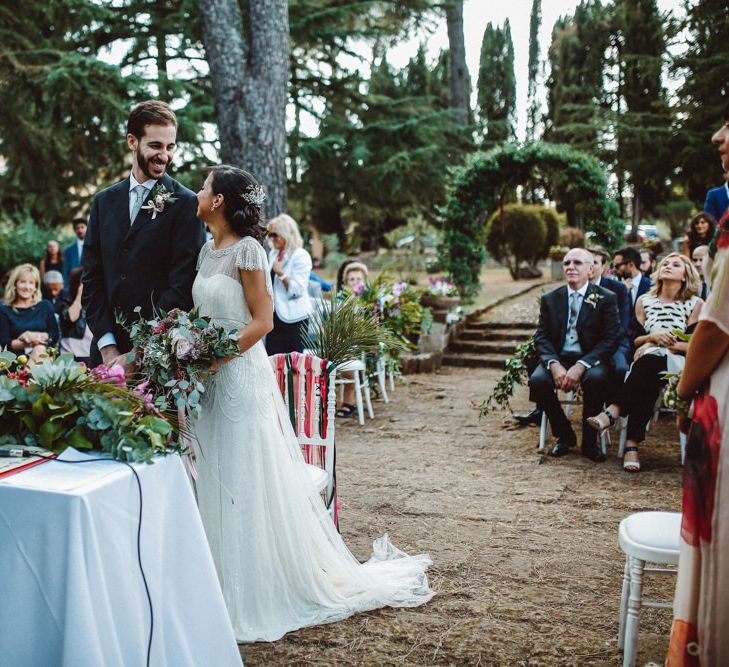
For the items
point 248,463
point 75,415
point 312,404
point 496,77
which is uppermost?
point 496,77

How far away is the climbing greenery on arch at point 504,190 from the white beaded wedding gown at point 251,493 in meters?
9.65

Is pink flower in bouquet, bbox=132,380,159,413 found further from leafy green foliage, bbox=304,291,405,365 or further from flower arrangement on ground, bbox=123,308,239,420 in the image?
leafy green foliage, bbox=304,291,405,365

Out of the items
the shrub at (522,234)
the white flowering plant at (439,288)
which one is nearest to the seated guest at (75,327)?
the white flowering plant at (439,288)

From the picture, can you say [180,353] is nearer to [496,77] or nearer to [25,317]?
[25,317]

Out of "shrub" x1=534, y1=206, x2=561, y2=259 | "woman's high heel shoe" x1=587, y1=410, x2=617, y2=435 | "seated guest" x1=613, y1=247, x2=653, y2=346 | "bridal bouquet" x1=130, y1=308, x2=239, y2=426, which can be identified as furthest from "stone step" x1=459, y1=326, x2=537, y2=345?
"bridal bouquet" x1=130, y1=308, x2=239, y2=426

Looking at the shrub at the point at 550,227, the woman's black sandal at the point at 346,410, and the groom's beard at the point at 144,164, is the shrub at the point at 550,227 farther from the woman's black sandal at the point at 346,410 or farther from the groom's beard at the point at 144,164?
the groom's beard at the point at 144,164

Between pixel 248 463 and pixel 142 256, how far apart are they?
3.33 ft

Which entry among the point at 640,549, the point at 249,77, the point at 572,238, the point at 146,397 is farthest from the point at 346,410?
the point at 572,238

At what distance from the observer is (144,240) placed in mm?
3230

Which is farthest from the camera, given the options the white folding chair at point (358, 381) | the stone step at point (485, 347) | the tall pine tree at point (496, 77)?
the tall pine tree at point (496, 77)

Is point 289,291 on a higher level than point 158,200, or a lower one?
lower

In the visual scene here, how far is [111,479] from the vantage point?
209cm

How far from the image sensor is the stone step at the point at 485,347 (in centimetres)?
1140

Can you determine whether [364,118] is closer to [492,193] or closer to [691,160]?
[492,193]
